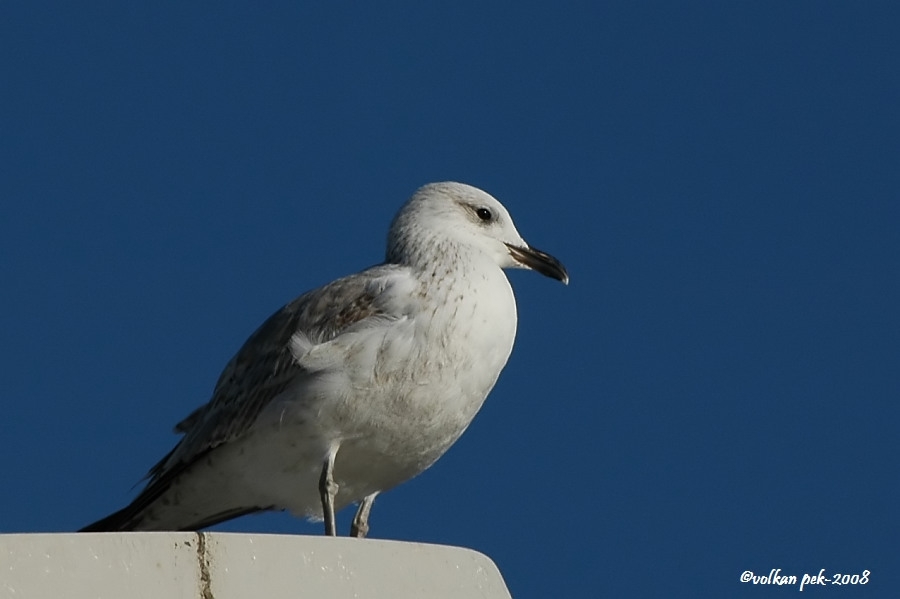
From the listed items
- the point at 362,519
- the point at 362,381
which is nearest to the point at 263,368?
the point at 362,381

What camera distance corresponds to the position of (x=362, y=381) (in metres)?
7.40

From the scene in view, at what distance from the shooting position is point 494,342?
757 centimetres

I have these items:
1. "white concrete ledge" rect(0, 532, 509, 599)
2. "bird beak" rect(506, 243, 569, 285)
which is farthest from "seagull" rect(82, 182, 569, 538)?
"white concrete ledge" rect(0, 532, 509, 599)

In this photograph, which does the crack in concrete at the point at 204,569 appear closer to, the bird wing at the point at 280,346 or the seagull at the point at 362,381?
the seagull at the point at 362,381

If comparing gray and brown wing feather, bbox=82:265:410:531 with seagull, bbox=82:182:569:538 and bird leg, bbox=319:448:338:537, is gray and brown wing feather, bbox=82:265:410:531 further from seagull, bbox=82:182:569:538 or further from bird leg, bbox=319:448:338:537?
bird leg, bbox=319:448:338:537

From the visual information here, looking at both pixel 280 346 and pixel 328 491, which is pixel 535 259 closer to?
pixel 280 346

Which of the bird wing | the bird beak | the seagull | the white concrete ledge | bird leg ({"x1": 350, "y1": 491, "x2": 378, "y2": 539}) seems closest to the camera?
→ the white concrete ledge

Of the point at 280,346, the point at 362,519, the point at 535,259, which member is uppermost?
the point at 535,259

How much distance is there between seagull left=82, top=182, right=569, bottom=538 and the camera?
292 inches

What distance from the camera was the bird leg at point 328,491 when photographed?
7441mm

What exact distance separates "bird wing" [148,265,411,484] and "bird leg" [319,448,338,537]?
421 mm

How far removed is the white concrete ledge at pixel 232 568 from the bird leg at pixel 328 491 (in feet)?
6.89

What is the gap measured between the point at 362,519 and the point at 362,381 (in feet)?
3.34

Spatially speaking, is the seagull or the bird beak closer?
the seagull
